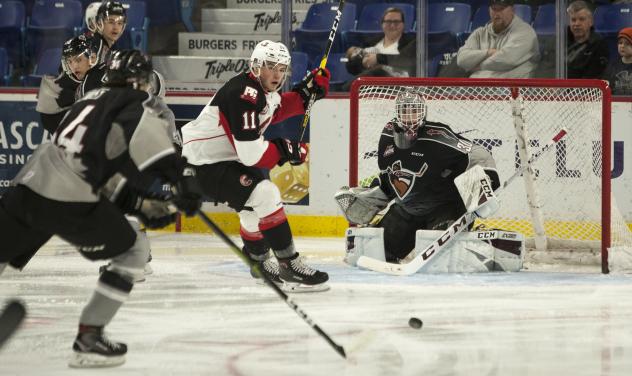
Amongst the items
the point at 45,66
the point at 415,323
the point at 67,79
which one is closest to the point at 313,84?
the point at 67,79

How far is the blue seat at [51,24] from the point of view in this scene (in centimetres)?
723

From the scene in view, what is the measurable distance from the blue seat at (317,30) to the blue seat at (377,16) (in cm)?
7

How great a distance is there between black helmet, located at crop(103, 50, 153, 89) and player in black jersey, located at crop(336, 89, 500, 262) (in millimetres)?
2111

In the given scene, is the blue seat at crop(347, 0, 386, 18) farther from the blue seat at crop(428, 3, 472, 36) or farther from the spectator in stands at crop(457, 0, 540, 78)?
the spectator in stands at crop(457, 0, 540, 78)

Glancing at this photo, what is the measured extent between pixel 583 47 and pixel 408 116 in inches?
67.9

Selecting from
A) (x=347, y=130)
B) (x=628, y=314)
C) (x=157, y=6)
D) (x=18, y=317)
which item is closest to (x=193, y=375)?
(x=18, y=317)

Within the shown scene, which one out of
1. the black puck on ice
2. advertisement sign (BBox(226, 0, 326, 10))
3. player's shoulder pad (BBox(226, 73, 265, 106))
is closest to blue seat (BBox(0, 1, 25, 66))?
advertisement sign (BBox(226, 0, 326, 10))

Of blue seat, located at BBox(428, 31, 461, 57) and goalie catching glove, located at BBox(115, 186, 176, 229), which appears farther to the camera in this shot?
blue seat, located at BBox(428, 31, 461, 57)

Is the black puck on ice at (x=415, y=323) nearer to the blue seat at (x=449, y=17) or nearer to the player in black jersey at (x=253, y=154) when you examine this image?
the player in black jersey at (x=253, y=154)

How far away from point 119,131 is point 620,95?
4066 mm

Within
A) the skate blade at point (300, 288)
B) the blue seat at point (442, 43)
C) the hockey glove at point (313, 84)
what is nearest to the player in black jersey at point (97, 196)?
the skate blade at point (300, 288)

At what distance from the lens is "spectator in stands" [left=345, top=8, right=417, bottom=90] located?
21.5 feet

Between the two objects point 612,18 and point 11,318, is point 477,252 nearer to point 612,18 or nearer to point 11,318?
point 612,18

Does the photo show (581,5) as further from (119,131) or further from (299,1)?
(119,131)
